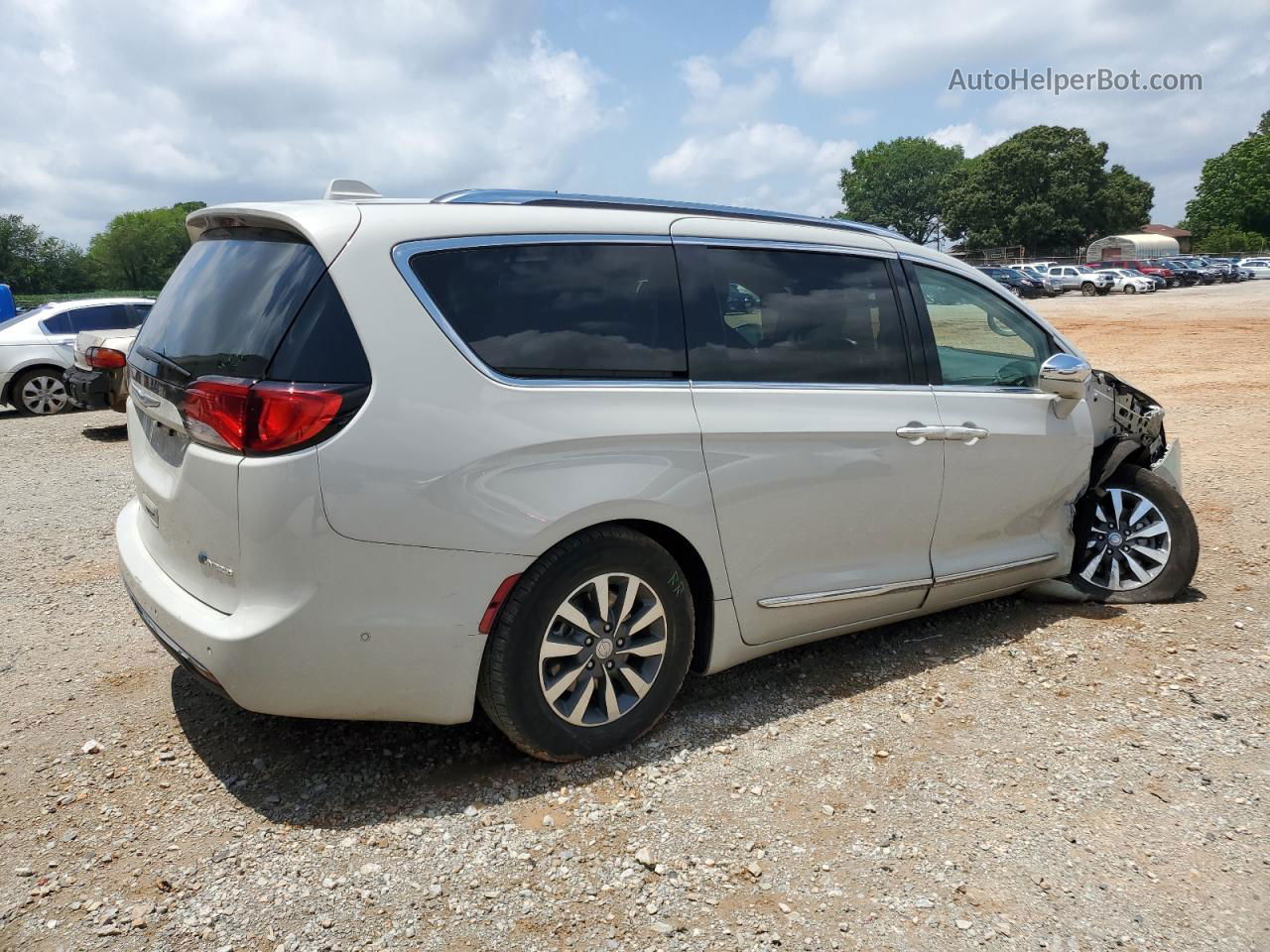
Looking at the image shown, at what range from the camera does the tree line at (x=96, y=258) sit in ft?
245

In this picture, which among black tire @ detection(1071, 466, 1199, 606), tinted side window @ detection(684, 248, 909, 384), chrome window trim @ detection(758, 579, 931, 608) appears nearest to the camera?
tinted side window @ detection(684, 248, 909, 384)

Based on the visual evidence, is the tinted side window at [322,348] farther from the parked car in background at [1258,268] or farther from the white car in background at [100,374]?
the parked car in background at [1258,268]

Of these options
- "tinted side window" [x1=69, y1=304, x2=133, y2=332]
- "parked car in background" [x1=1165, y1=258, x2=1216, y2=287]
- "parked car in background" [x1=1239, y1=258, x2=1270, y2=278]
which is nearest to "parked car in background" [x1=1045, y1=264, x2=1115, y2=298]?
"parked car in background" [x1=1165, y1=258, x2=1216, y2=287]

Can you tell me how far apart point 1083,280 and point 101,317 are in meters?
51.5

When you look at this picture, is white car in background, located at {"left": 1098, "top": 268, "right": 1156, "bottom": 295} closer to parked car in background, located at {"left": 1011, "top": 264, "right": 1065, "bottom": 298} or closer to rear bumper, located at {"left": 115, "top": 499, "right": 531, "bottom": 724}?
parked car in background, located at {"left": 1011, "top": 264, "right": 1065, "bottom": 298}

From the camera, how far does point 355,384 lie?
9.23 feet

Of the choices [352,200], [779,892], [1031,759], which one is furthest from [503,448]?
[1031,759]

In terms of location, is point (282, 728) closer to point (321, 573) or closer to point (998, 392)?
point (321, 573)

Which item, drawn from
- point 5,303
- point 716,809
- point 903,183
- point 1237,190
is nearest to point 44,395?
point 5,303

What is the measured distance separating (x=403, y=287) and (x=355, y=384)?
340mm

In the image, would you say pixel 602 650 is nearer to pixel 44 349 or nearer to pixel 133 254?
pixel 44 349

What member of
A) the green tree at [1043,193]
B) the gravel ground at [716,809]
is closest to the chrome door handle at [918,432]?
the gravel ground at [716,809]

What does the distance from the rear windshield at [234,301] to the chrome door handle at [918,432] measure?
7.42 feet

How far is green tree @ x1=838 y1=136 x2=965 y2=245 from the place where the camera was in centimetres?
11181
